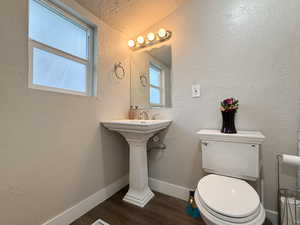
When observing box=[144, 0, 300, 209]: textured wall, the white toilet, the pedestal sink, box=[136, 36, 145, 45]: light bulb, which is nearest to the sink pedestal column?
the pedestal sink

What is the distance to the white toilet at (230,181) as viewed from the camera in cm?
76

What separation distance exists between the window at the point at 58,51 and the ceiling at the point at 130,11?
22cm

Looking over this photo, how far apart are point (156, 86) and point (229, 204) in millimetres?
1408

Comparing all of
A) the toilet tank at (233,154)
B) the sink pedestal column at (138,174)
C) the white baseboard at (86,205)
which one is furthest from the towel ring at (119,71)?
the white baseboard at (86,205)

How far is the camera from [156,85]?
183 centimetres

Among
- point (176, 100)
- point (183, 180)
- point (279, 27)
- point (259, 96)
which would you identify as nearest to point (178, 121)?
point (176, 100)

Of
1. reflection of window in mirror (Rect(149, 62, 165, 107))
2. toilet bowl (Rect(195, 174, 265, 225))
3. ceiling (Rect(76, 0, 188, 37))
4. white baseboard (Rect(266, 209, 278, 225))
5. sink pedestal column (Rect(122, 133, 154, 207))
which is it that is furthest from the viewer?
reflection of window in mirror (Rect(149, 62, 165, 107))

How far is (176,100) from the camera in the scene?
163 centimetres

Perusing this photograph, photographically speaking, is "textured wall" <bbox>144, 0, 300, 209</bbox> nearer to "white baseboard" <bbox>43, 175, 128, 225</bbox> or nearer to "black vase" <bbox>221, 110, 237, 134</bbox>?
"black vase" <bbox>221, 110, 237, 134</bbox>

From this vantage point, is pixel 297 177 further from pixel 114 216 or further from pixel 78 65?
pixel 78 65

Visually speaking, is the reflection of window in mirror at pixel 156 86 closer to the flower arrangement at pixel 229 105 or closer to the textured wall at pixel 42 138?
the textured wall at pixel 42 138

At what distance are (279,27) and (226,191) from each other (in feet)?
4.65

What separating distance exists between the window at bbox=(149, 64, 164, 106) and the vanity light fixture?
30 centimetres

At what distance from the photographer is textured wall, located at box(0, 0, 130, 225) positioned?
0.91 m
